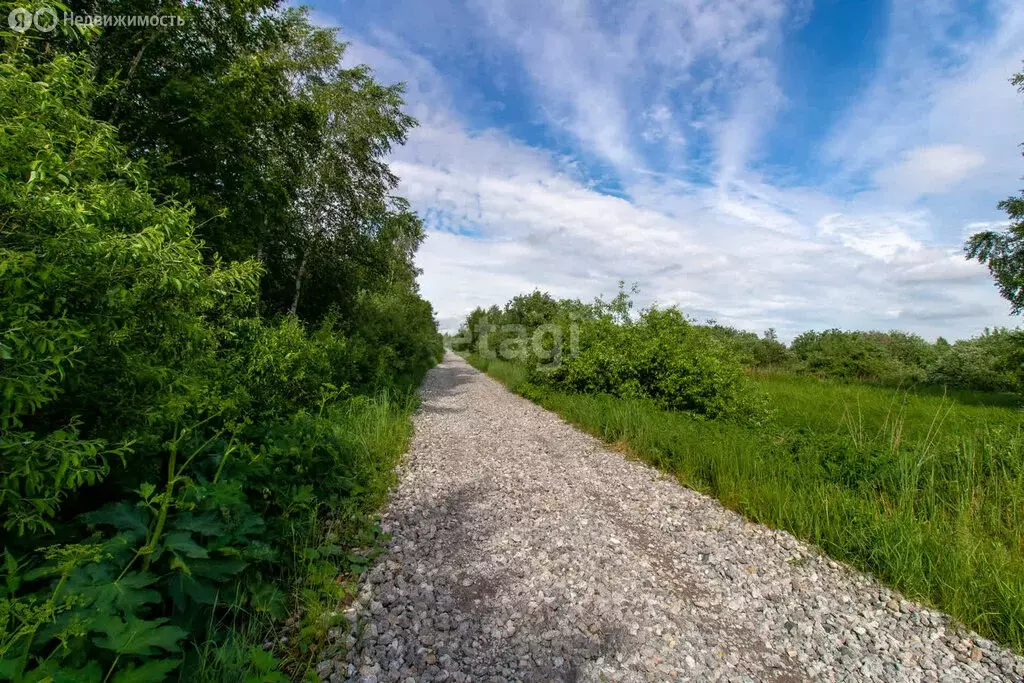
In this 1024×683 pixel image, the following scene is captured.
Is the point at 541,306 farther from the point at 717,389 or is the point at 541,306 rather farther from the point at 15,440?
the point at 15,440

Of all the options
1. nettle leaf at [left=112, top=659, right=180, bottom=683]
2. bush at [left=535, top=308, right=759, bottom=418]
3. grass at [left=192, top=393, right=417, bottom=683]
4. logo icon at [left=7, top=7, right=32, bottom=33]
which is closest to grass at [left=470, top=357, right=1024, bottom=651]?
bush at [left=535, top=308, right=759, bottom=418]

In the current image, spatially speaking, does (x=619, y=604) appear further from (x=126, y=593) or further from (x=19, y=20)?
(x=19, y=20)

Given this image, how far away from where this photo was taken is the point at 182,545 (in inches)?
74.1

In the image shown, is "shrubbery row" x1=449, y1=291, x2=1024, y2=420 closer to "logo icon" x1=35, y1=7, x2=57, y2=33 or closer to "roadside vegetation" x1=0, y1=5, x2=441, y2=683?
"roadside vegetation" x1=0, y1=5, x2=441, y2=683

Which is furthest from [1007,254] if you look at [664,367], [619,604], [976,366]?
[619,604]

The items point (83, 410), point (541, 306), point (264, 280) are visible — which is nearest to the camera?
point (83, 410)

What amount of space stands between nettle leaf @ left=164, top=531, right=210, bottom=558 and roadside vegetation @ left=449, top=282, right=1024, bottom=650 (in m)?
4.63

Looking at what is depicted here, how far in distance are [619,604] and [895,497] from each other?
11.2 ft

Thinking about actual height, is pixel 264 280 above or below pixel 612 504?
above

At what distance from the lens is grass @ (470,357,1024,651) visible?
3.02 metres

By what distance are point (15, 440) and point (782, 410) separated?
514 inches

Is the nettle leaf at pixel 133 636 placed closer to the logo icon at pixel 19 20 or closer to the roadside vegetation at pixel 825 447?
the logo icon at pixel 19 20

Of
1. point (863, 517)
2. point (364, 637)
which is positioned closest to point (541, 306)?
point (863, 517)

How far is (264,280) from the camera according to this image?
39.9 ft
